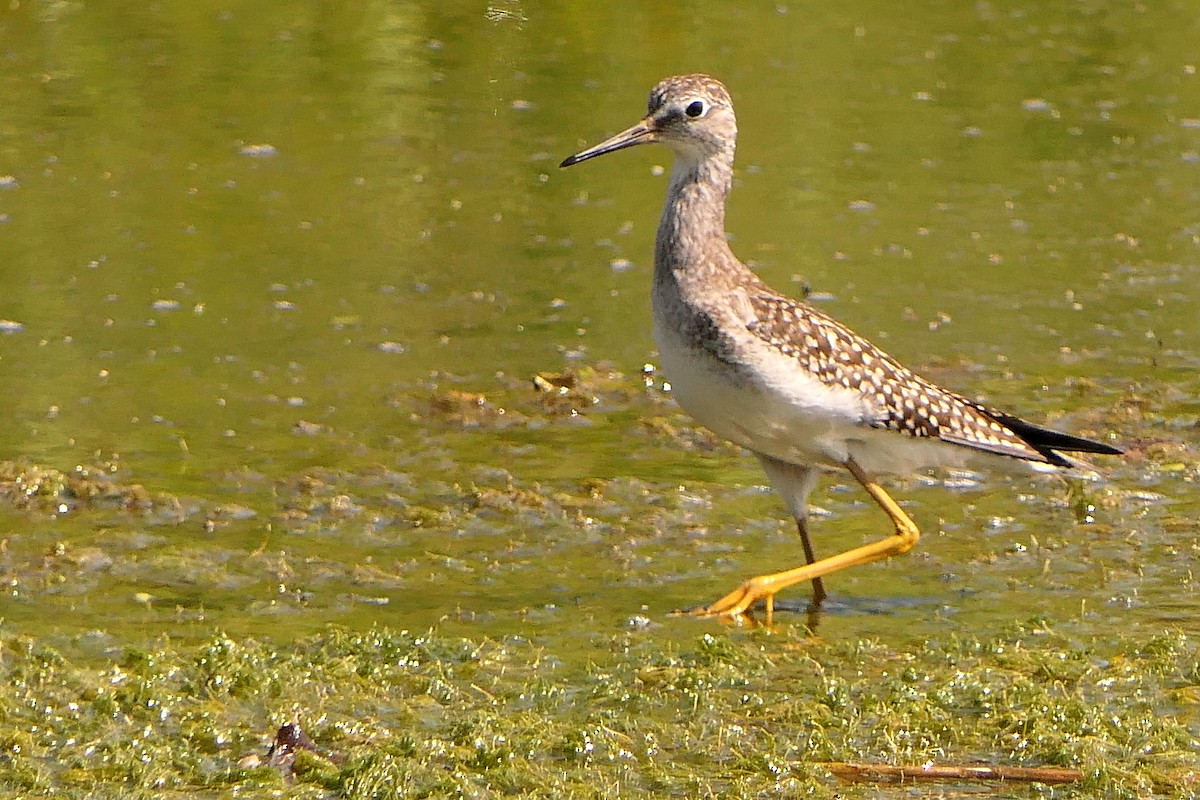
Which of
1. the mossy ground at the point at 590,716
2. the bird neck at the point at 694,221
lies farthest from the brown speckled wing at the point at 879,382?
the mossy ground at the point at 590,716

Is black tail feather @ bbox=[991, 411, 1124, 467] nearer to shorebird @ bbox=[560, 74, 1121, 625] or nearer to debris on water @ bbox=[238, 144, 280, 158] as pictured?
shorebird @ bbox=[560, 74, 1121, 625]

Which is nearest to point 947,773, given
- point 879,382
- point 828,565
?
point 828,565

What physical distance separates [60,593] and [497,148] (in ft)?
24.7

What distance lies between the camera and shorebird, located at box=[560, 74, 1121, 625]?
7176 mm

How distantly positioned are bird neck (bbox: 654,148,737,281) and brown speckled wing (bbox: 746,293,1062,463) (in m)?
0.25

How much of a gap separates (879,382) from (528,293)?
409cm

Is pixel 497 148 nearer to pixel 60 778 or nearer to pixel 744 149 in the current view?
pixel 744 149

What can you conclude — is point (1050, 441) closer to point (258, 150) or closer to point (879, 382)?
point (879, 382)

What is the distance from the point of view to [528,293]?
1126 cm

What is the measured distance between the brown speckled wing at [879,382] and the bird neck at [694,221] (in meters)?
0.25

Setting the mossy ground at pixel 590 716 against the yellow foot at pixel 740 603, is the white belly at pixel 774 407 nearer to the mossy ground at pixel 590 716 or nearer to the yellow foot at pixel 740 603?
the yellow foot at pixel 740 603

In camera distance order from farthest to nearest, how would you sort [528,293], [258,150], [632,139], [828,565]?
[258,150]
[528,293]
[632,139]
[828,565]

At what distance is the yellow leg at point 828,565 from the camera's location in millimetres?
7148

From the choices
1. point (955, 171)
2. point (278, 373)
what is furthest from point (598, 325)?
point (955, 171)
